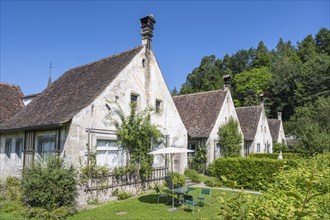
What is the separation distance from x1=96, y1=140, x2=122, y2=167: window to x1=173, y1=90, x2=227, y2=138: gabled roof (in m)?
9.62

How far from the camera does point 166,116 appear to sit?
740 inches

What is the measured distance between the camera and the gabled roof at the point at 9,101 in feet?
60.9

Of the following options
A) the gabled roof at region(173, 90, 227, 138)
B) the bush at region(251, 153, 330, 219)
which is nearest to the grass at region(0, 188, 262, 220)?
the bush at region(251, 153, 330, 219)

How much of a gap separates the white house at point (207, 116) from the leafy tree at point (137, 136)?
728 centimetres

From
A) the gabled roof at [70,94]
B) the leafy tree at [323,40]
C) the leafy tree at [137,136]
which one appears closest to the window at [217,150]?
the leafy tree at [137,136]

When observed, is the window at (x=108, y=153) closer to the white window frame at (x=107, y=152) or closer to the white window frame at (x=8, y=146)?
the white window frame at (x=107, y=152)

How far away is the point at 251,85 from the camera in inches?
2611

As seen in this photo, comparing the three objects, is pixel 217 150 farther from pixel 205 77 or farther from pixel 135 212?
pixel 205 77

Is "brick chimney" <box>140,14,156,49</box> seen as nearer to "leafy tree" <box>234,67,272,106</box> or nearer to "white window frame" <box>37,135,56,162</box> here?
"white window frame" <box>37,135,56,162</box>

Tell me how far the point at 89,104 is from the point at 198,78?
65.5 m

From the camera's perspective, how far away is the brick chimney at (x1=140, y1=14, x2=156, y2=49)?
1756cm

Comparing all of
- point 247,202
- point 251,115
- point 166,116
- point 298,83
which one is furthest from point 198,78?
point 247,202

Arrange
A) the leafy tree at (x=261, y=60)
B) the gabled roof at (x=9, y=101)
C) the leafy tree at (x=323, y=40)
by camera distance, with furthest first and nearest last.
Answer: the leafy tree at (x=261, y=60) → the leafy tree at (x=323, y=40) → the gabled roof at (x=9, y=101)

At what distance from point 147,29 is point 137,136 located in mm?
7254
